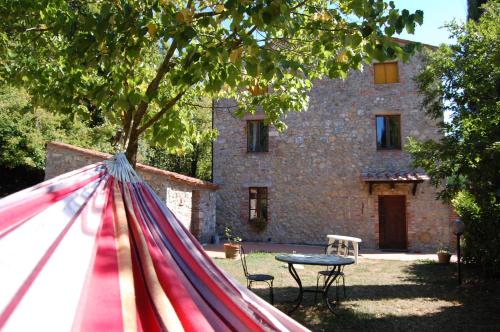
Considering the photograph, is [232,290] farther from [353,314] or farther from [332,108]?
[332,108]

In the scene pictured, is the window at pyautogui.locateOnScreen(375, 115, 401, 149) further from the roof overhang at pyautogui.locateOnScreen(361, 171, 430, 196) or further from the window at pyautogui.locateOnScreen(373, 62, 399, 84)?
the window at pyautogui.locateOnScreen(373, 62, 399, 84)

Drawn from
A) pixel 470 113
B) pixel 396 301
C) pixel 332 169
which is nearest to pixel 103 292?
pixel 470 113

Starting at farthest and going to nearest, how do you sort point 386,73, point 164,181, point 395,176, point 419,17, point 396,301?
point 386,73, point 395,176, point 164,181, point 396,301, point 419,17

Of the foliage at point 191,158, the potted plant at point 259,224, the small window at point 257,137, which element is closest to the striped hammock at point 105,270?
the potted plant at point 259,224

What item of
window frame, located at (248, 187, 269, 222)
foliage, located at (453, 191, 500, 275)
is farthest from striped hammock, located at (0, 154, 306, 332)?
window frame, located at (248, 187, 269, 222)

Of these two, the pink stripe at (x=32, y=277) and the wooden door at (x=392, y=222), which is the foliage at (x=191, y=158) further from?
the pink stripe at (x=32, y=277)

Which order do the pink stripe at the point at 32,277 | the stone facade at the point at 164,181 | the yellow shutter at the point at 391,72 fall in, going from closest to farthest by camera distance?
the pink stripe at the point at 32,277
the stone facade at the point at 164,181
the yellow shutter at the point at 391,72

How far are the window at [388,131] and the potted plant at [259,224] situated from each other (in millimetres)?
4026

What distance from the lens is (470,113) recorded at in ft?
15.7

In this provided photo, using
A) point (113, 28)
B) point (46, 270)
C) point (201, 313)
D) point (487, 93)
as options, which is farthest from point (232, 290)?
point (487, 93)

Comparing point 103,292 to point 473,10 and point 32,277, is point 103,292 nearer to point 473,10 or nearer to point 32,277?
point 32,277

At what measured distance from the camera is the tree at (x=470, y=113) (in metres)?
4.35

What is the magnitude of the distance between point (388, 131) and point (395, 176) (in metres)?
1.56

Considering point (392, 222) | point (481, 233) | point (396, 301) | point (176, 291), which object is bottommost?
point (396, 301)
